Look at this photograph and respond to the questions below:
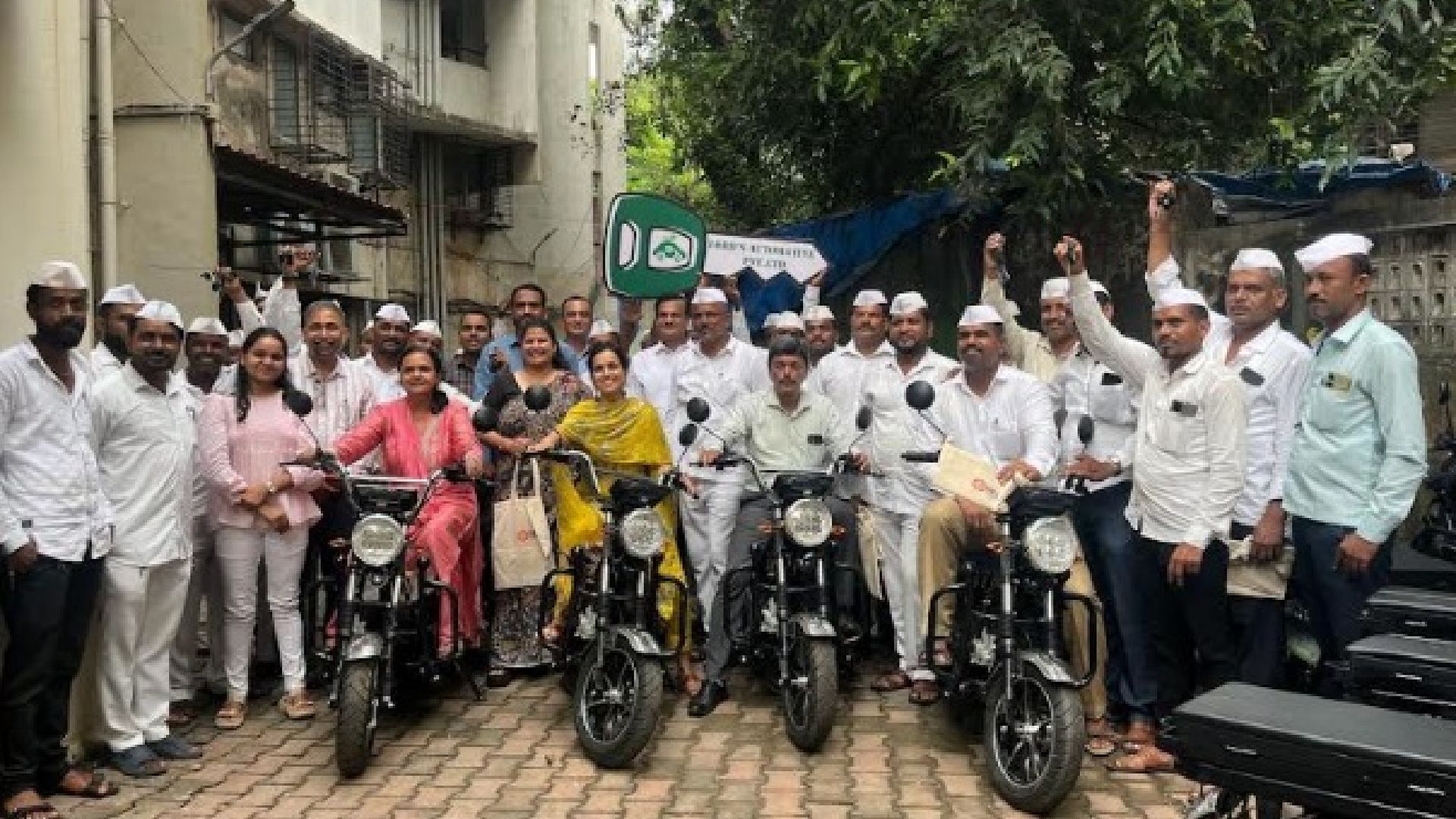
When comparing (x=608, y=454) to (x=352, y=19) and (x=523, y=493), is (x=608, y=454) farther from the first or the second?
(x=352, y=19)

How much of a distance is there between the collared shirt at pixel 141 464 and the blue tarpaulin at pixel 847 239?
541 cm

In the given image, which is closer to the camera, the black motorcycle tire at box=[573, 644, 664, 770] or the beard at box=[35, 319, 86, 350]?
the beard at box=[35, 319, 86, 350]

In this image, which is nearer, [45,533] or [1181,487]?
[45,533]

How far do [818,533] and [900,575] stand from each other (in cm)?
80

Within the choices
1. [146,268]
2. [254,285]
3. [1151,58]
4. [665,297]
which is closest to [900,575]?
[665,297]

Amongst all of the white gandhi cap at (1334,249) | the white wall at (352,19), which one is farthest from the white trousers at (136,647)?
the white wall at (352,19)

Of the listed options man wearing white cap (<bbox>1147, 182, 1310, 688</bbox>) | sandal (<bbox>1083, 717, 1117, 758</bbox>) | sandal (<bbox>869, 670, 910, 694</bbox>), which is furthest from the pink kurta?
man wearing white cap (<bbox>1147, 182, 1310, 688</bbox>)

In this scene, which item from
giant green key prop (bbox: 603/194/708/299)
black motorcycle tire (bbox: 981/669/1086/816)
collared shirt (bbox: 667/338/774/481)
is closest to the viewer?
black motorcycle tire (bbox: 981/669/1086/816)

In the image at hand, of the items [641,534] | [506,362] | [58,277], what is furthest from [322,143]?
[641,534]

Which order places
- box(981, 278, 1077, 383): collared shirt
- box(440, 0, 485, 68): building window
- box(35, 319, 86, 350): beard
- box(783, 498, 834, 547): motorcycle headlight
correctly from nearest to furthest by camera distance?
box(35, 319, 86, 350): beard → box(783, 498, 834, 547): motorcycle headlight → box(981, 278, 1077, 383): collared shirt → box(440, 0, 485, 68): building window

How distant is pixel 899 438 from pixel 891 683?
123cm

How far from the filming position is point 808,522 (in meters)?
5.35

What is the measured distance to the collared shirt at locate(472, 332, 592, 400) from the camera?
22.9 ft

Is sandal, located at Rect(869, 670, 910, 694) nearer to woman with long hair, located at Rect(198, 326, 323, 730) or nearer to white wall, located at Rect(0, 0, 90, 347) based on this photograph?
woman with long hair, located at Rect(198, 326, 323, 730)
